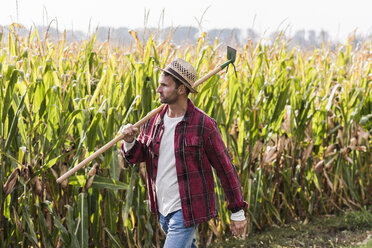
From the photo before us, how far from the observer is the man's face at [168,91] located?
248cm

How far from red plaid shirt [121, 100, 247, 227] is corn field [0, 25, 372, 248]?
2.27ft

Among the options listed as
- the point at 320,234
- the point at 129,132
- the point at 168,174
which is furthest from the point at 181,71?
the point at 320,234

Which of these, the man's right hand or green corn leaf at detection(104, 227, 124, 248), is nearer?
the man's right hand

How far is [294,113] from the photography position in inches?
176

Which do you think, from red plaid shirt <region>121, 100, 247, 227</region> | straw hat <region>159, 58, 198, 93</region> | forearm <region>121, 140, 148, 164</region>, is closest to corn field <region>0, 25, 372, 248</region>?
forearm <region>121, 140, 148, 164</region>

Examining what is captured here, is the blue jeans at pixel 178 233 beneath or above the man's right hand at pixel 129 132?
beneath

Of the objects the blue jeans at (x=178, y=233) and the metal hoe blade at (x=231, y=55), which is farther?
the metal hoe blade at (x=231, y=55)

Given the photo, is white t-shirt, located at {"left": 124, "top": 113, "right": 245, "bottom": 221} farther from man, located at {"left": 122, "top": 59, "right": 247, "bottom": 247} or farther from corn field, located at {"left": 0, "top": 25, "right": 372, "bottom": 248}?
corn field, located at {"left": 0, "top": 25, "right": 372, "bottom": 248}

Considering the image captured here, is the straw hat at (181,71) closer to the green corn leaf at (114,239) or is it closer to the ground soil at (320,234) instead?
the green corn leaf at (114,239)

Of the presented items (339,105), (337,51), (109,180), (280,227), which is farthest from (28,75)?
(337,51)

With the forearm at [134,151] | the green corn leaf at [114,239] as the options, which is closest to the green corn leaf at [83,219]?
the green corn leaf at [114,239]

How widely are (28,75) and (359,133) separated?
10.3ft

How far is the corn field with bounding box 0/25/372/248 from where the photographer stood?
3170 millimetres

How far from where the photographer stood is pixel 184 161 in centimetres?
246
